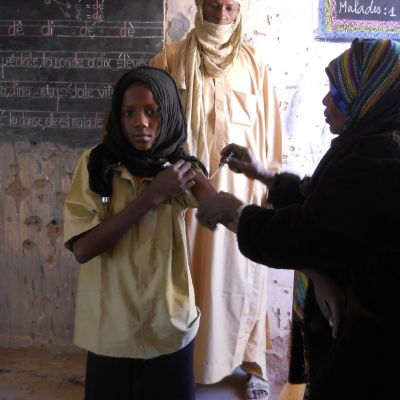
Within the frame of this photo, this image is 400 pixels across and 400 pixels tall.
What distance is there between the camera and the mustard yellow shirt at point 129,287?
4.09ft

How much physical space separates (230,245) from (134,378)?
103cm

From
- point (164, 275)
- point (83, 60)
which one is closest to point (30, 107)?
point (83, 60)

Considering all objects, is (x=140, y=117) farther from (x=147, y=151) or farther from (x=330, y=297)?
(x=330, y=297)

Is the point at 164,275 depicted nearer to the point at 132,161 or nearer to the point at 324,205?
the point at 132,161

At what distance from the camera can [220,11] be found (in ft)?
6.82

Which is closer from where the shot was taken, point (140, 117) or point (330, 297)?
point (330, 297)

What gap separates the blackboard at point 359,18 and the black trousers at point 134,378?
207 centimetres

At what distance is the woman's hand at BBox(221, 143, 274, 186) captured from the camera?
170cm

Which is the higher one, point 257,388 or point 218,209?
point 218,209

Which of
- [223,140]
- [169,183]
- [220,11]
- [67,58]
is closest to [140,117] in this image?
[169,183]


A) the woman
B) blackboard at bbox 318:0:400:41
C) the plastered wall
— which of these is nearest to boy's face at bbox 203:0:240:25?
the plastered wall

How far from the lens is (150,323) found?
49.6 inches

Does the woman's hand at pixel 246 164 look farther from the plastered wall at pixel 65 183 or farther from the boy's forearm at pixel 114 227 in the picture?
the plastered wall at pixel 65 183

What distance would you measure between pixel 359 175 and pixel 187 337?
0.71m
